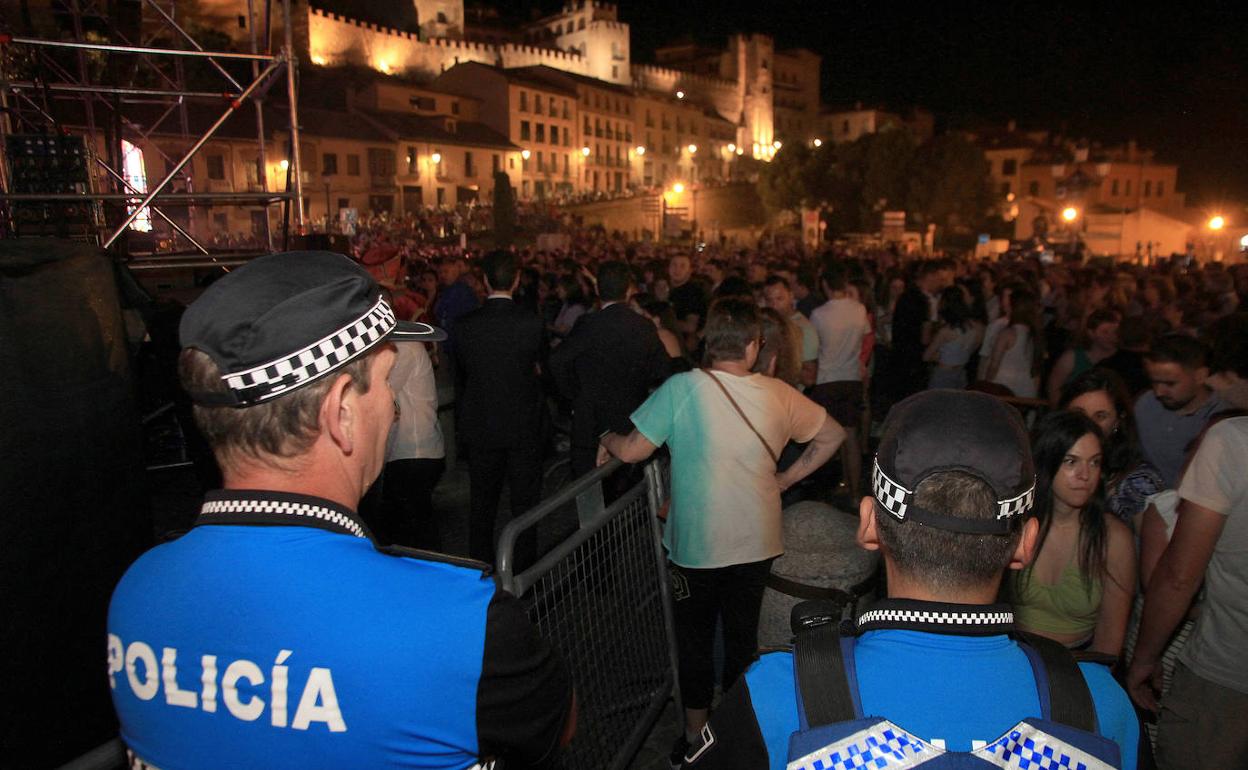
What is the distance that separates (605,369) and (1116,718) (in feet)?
13.9

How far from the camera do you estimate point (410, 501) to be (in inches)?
188

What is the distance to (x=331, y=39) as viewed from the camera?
233 ft

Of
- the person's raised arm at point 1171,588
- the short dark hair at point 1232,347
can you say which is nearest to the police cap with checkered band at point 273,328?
the person's raised arm at point 1171,588

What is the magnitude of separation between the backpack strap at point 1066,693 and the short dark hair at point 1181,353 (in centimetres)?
348

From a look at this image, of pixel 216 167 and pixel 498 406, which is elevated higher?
pixel 216 167

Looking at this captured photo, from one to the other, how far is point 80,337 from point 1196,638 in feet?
14.2

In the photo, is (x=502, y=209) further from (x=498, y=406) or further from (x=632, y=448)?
(x=632, y=448)

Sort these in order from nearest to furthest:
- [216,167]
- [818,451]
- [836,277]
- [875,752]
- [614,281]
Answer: [875,752] → [818,451] → [614,281] → [836,277] → [216,167]

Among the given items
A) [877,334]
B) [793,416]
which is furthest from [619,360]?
[877,334]

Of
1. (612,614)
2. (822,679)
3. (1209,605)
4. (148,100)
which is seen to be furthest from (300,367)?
(148,100)

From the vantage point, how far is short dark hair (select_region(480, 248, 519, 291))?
205 inches

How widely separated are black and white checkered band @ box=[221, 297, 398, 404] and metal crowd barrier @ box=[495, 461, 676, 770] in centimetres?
137

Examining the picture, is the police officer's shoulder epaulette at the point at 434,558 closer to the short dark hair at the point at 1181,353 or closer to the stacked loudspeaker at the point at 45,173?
the short dark hair at the point at 1181,353

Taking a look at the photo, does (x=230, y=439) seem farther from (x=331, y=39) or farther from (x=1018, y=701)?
(x=331, y=39)
